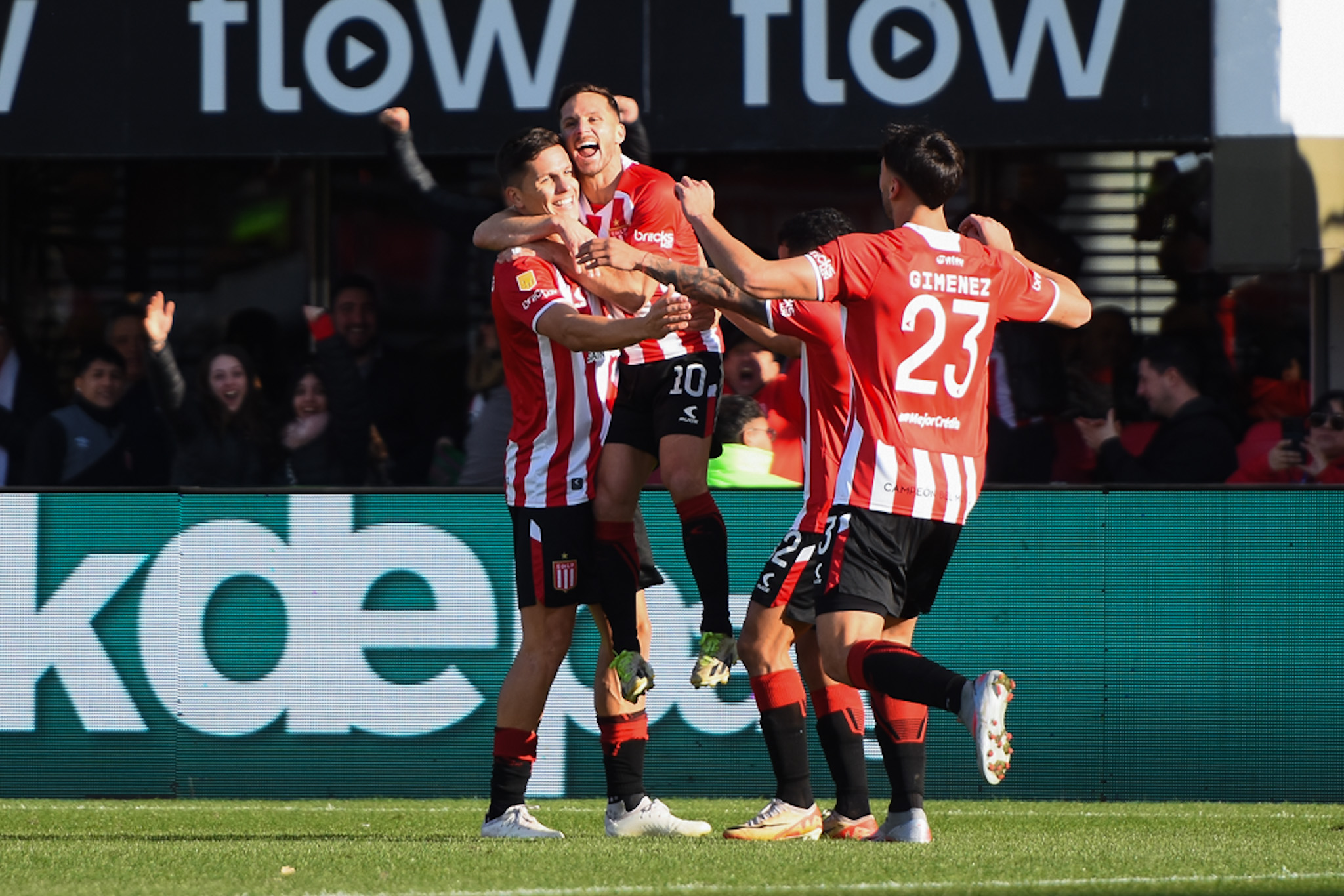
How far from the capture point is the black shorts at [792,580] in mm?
5738

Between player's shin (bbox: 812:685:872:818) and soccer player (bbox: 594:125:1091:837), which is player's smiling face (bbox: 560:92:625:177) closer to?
soccer player (bbox: 594:125:1091:837)

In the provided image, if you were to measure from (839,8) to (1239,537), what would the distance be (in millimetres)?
3681

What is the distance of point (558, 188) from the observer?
20.8 feet

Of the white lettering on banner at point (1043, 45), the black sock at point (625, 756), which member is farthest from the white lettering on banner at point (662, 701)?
the white lettering on banner at point (1043, 45)

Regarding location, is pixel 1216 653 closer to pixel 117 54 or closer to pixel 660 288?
pixel 660 288

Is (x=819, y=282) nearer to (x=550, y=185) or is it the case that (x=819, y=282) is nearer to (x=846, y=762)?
(x=550, y=185)

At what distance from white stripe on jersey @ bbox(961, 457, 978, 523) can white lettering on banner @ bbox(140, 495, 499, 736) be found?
118 inches

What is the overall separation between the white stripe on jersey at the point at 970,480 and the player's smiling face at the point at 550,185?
5.54 ft

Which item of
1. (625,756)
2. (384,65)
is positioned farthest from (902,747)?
(384,65)

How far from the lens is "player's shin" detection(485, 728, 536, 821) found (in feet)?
20.4

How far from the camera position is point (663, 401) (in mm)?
6340

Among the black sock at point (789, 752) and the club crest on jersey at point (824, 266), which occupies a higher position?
the club crest on jersey at point (824, 266)

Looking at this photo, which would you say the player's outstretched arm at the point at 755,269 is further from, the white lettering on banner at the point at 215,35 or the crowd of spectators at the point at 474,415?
the white lettering on banner at the point at 215,35

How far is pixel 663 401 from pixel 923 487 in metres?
1.25
